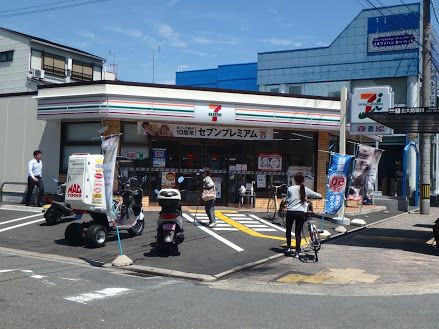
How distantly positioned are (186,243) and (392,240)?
5790 mm

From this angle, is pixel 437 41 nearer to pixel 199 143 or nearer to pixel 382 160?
pixel 382 160

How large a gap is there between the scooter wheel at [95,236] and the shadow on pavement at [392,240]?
19.3 feet

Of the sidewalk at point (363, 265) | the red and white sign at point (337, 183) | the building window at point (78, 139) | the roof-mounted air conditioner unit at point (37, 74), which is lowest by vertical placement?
the sidewalk at point (363, 265)

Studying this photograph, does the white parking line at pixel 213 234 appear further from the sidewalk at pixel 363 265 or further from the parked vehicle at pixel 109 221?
the parked vehicle at pixel 109 221

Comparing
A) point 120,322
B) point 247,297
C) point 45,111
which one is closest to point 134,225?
point 247,297

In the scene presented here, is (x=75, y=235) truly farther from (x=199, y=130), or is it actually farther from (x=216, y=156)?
(x=216, y=156)

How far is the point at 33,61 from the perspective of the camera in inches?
1451

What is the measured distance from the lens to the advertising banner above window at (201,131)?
60.8 ft

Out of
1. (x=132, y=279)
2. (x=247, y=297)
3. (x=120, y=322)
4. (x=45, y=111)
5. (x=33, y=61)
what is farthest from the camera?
(x=33, y=61)

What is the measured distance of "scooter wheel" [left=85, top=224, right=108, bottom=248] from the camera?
38.0 ft

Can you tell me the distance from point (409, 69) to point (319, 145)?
14.2 metres

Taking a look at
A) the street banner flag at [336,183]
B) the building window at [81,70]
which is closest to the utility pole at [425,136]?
the street banner flag at [336,183]

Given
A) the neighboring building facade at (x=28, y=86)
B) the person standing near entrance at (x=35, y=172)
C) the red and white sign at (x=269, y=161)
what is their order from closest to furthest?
1. the person standing near entrance at (x=35, y=172)
2. the neighboring building facade at (x=28, y=86)
3. the red and white sign at (x=269, y=161)

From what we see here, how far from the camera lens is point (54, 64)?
38.2 m
